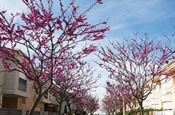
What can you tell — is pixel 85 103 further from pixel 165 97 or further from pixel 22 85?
pixel 22 85

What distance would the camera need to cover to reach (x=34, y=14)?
9.95m

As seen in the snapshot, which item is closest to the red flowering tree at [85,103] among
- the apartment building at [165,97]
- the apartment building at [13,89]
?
the apartment building at [13,89]

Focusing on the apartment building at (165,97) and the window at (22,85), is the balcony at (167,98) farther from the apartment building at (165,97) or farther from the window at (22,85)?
the window at (22,85)

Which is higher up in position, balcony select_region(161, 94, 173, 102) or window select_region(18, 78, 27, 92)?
window select_region(18, 78, 27, 92)

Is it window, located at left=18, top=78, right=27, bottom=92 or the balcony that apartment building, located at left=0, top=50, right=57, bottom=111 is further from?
the balcony

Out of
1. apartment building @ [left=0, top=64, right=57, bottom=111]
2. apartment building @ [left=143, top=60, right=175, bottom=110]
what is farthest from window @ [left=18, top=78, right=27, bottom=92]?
apartment building @ [left=143, top=60, right=175, bottom=110]

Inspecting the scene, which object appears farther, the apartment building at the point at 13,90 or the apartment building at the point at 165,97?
the apartment building at the point at 165,97

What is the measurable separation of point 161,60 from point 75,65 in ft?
20.7

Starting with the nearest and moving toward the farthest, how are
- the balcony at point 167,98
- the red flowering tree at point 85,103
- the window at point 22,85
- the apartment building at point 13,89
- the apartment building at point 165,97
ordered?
the apartment building at point 13,89, the window at point 22,85, the apartment building at point 165,97, the balcony at point 167,98, the red flowering tree at point 85,103

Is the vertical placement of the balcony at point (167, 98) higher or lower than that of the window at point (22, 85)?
lower

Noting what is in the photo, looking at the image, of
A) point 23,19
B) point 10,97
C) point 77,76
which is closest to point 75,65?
point 23,19

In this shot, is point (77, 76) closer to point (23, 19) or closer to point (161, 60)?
point (161, 60)

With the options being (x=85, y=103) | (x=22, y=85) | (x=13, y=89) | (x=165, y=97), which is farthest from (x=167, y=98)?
(x=85, y=103)

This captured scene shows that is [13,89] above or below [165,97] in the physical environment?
below
